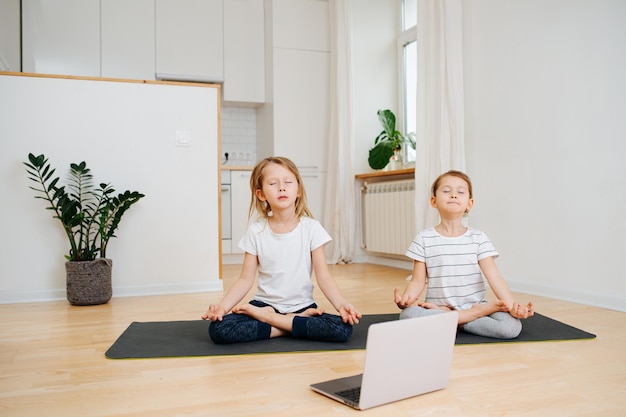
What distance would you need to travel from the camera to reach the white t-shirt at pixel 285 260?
209 centimetres

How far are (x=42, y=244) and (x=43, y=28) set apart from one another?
8.25 ft

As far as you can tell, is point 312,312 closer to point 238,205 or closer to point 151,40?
point 238,205

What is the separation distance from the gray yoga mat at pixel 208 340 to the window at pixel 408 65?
9.93 feet

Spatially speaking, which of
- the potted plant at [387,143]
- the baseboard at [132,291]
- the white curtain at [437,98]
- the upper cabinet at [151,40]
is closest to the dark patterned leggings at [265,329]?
the baseboard at [132,291]

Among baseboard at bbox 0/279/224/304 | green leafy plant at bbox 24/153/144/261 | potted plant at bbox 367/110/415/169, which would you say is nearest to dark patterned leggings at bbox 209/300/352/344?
green leafy plant at bbox 24/153/144/261

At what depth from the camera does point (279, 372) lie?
5.41 ft

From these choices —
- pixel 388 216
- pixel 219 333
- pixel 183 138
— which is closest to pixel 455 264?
pixel 219 333

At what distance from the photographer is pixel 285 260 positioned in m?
2.08

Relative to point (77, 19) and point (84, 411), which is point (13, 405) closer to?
point (84, 411)

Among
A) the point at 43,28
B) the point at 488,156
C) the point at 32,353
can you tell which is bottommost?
the point at 32,353

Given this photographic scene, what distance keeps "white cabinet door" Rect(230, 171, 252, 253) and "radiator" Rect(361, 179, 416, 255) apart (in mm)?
1043

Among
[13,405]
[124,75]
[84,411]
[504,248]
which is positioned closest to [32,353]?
[13,405]

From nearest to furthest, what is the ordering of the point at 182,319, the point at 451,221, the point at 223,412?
the point at 223,412, the point at 451,221, the point at 182,319

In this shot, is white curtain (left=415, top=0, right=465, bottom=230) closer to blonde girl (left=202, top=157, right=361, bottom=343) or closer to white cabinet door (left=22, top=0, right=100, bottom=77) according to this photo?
blonde girl (left=202, top=157, right=361, bottom=343)
